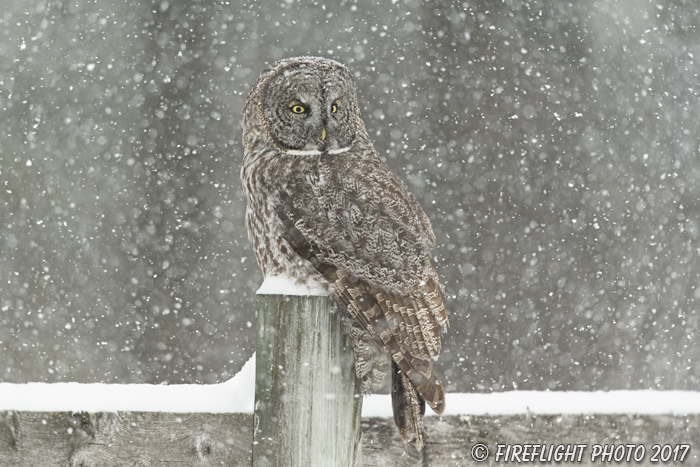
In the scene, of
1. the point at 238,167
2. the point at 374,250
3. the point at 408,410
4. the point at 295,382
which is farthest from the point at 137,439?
the point at 238,167

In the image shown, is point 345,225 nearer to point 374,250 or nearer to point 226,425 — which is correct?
point 374,250

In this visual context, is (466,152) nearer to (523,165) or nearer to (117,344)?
(523,165)

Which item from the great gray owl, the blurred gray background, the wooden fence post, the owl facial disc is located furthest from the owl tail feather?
the blurred gray background

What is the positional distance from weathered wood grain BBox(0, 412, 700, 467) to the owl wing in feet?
0.65

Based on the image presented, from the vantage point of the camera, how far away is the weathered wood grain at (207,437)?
73.0 inches

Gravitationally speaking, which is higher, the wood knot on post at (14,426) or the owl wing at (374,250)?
the owl wing at (374,250)

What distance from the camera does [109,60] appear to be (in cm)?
538

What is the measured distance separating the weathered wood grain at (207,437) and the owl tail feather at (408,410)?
41 mm

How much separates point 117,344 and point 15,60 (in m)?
2.50

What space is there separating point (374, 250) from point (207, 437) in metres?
0.71

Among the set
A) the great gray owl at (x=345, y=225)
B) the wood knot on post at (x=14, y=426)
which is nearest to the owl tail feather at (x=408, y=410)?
the great gray owl at (x=345, y=225)

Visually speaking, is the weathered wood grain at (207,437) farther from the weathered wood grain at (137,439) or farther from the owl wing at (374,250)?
the owl wing at (374,250)

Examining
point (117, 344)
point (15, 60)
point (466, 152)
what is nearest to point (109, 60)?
point (15, 60)

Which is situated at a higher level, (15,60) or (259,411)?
(15,60)
